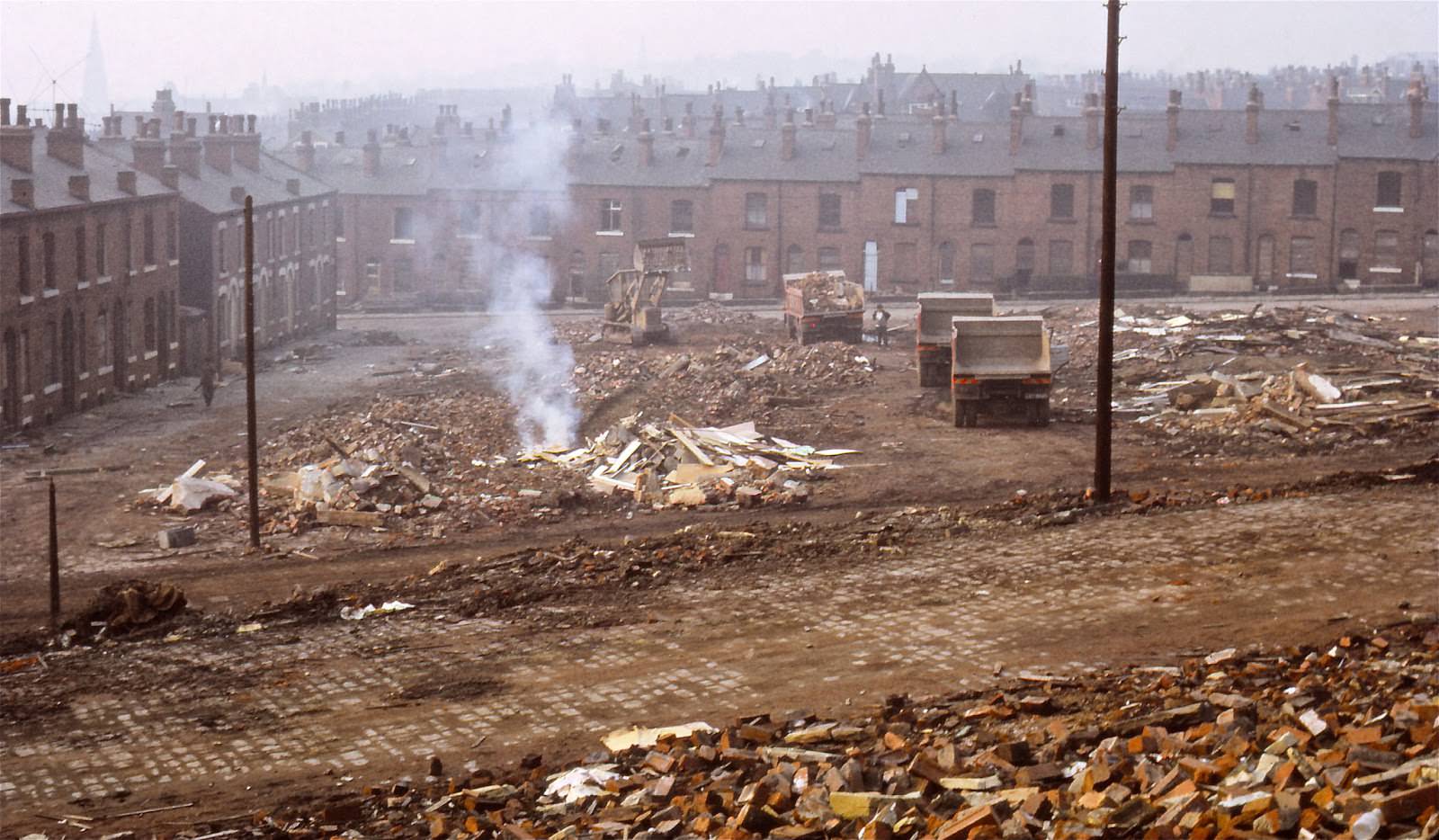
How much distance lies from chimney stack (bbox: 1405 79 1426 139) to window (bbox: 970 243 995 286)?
60.7ft

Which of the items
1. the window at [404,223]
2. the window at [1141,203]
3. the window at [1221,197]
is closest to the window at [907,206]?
the window at [1141,203]

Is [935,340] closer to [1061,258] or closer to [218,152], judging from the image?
[1061,258]

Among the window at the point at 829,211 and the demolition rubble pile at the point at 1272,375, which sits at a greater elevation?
the window at the point at 829,211

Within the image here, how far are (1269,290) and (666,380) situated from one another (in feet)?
117

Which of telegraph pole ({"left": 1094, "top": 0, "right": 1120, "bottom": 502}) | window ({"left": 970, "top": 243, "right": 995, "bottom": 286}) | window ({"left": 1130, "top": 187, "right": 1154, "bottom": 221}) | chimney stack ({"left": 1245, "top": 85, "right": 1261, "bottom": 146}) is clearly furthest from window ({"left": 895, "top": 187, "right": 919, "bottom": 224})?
telegraph pole ({"left": 1094, "top": 0, "right": 1120, "bottom": 502})

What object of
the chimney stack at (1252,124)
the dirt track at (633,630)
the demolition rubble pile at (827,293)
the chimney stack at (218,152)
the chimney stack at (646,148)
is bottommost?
the dirt track at (633,630)

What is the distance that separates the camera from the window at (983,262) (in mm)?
68375

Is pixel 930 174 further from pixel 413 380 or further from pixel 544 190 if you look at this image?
pixel 413 380

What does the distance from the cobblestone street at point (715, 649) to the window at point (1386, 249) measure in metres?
50.9

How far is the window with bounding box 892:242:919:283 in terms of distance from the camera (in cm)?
6900

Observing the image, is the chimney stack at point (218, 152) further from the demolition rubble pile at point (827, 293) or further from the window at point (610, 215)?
the demolition rubble pile at point (827, 293)

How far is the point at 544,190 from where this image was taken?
71562 millimetres

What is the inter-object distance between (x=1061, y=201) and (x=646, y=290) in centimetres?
2432

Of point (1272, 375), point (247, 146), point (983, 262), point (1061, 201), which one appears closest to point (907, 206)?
point (983, 262)
